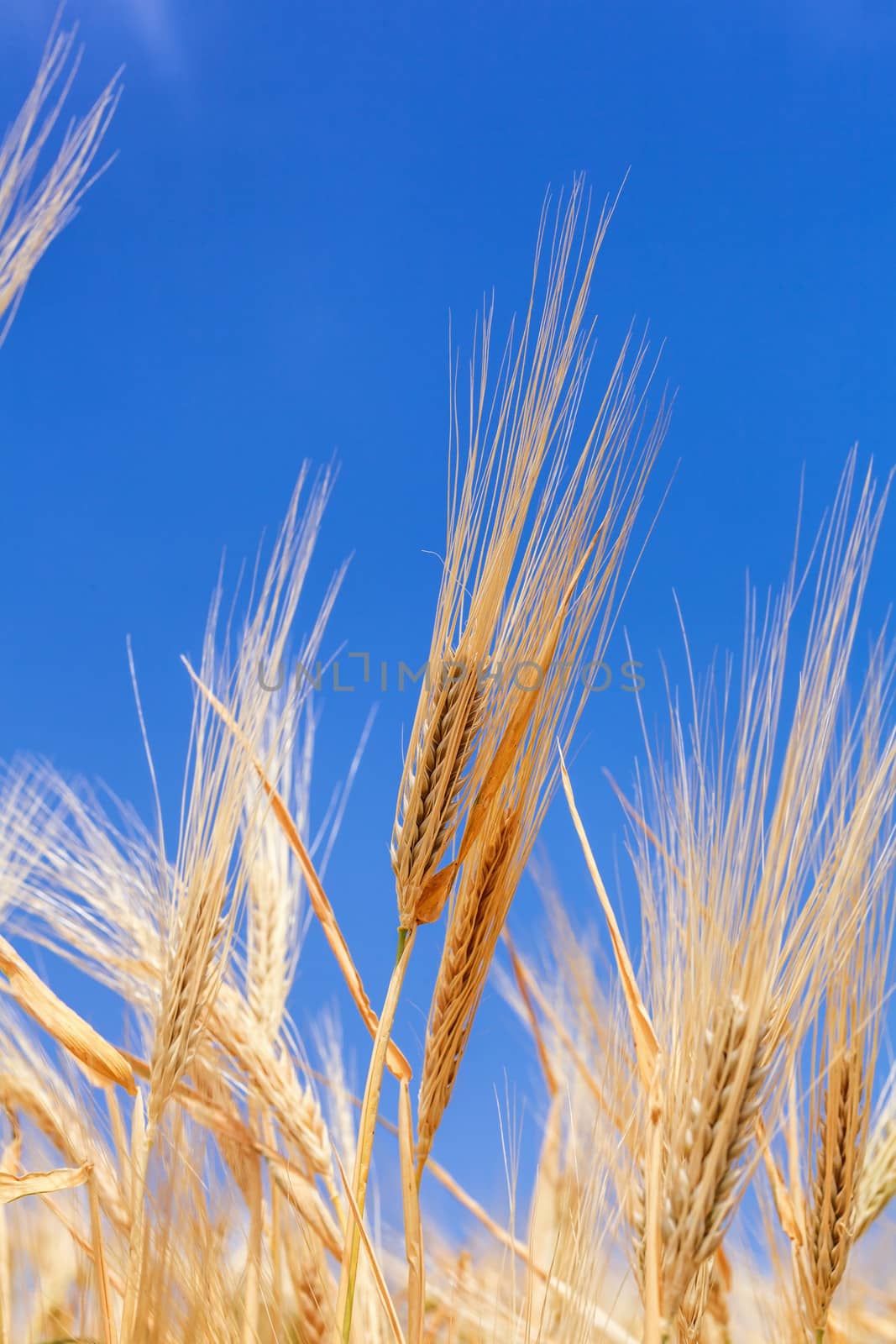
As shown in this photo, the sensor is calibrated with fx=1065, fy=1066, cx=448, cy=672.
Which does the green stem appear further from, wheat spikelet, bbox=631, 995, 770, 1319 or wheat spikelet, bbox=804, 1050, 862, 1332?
wheat spikelet, bbox=804, 1050, 862, 1332

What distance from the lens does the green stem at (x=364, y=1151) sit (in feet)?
2.66

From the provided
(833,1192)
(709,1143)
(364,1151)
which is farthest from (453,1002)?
(833,1192)

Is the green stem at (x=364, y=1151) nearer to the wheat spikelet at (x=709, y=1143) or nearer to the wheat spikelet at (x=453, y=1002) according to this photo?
the wheat spikelet at (x=453, y=1002)

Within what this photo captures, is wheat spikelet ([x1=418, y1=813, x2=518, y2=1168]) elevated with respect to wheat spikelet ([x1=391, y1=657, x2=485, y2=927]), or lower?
lower

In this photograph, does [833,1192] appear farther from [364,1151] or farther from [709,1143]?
[364,1151]

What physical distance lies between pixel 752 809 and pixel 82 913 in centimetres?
95

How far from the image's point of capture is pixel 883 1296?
1.60 meters

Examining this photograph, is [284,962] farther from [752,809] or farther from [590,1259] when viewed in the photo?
[752,809]

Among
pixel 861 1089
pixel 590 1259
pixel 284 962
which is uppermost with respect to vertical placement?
pixel 284 962

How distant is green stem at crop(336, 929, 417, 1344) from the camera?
811mm

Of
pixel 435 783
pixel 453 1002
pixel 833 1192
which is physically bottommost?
pixel 833 1192

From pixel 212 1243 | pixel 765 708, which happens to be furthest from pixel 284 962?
pixel 765 708

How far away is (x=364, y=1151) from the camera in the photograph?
85 cm

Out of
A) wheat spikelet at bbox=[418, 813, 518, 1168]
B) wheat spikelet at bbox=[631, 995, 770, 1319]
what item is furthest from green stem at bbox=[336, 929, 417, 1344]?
wheat spikelet at bbox=[631, 995, 770, 1319]
